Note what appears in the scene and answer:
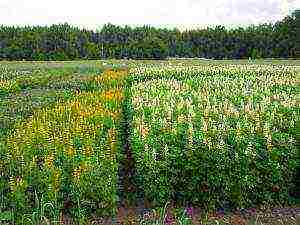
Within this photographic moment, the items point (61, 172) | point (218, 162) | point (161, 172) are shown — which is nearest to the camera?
point (61, 172)

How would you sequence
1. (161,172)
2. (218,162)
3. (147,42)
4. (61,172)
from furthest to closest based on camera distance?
(147,42)
(161,172)
(218,162)
(61,172)

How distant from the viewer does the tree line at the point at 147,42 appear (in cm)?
5450

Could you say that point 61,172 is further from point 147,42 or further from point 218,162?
point 147,42

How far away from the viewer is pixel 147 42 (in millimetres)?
55375

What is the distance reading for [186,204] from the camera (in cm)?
781

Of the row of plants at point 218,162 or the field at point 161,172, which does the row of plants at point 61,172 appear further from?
the row of plants at point 218,162

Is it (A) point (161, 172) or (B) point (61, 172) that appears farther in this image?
(A) point (161, 172)

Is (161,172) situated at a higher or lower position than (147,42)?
lower

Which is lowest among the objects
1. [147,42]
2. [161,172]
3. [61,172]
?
[161,172]

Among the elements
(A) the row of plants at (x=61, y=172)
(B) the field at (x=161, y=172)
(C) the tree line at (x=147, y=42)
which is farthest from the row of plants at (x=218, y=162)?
(C) the tree line at (x=147, y=42)

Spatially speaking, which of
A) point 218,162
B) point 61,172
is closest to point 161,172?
point 218,162

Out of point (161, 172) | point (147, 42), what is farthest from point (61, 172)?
point (147, 42)

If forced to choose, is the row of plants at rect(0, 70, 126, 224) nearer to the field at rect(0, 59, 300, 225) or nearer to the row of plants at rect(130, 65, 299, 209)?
the field at rect(0, 59, 300, 225)

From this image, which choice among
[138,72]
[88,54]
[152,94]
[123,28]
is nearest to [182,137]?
[152,94]
